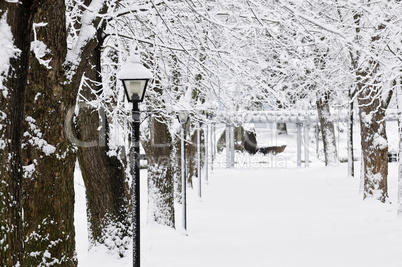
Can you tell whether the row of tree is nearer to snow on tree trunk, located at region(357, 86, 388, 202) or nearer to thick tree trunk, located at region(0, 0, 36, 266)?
thick tree trunk, located at region(0, 0, 36, 266)

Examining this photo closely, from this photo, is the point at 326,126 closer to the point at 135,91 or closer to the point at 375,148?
the point at 375,148

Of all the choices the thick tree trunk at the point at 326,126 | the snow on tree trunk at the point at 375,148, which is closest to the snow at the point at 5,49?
the snow on tree trunk at the point at 375,148

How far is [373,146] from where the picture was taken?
17328 millimetres

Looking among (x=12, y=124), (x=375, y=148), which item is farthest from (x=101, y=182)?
(x=375, y=148)

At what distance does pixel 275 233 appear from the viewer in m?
14.1

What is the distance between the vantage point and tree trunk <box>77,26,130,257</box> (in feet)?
30.7

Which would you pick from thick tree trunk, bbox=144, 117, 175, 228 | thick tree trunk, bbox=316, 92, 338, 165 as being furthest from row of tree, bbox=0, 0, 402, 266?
thick tree trunk, bbox=316, 92, 338, 165

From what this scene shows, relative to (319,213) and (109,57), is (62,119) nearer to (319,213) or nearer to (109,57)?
(109,57)

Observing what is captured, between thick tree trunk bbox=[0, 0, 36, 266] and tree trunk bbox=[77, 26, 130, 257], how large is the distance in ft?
15.7

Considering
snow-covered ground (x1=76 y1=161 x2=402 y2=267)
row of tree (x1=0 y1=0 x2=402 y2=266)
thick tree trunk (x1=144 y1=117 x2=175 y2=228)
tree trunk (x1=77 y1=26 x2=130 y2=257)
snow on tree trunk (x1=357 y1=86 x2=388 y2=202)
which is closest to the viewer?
row of tree (x1=0 y1=0 x2=402 y2=266)

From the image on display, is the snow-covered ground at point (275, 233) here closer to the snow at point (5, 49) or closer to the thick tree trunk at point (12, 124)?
the thick tree trunk at point (12, 124)

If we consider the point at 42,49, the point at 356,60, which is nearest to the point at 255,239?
the point at 356,60

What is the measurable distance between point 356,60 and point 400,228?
6.03 meters

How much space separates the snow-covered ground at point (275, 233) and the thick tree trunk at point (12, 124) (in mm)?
5331
